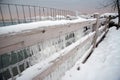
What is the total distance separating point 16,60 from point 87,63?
6.74ft

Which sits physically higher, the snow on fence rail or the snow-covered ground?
the snow on fence rail

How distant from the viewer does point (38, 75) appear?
1311mm

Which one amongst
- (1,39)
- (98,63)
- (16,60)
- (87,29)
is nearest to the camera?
(1,39)

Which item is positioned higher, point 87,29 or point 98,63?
point 87,29

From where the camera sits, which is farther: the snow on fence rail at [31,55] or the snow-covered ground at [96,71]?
the snow-covered ground at [96,71]

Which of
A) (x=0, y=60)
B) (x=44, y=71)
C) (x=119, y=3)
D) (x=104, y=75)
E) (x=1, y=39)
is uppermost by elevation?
(x=119, y=3)

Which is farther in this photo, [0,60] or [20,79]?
[0,60]

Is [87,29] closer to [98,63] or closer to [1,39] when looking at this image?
[98,63]

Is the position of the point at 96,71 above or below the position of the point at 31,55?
below

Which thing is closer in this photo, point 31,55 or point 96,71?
point 31,55

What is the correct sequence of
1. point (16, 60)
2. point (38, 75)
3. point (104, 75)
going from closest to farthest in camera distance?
point (38, 75) < point (16, 60) < point (104, 75)

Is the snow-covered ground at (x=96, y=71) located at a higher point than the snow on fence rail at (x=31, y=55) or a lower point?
lower

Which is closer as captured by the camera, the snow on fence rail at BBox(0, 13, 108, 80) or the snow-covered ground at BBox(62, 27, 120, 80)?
the snow on fence rail at BBox(0, 13, 108, 80)

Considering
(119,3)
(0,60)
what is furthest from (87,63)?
(119,3)
